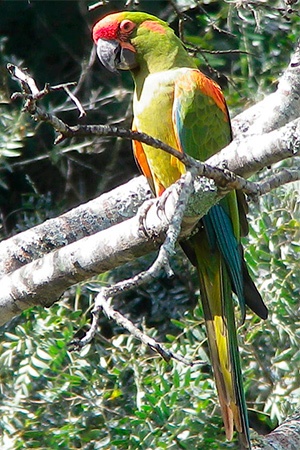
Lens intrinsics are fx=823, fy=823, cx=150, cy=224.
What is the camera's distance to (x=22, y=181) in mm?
2748

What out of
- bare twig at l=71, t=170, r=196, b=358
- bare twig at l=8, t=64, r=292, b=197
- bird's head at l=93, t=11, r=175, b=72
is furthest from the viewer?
bird's head at l=93, t=11, r=175, b=72

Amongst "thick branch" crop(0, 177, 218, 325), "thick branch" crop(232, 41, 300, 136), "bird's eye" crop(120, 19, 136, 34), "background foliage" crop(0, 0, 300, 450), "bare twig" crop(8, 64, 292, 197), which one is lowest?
"background foliage" crop(0, 0, 300, 450)

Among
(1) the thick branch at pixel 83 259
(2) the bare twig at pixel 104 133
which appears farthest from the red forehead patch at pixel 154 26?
(2) the bare twig at pixel 104 133

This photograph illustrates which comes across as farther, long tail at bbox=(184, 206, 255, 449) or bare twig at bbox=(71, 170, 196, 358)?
long tail at bbox=(184, 206, 255, 449)

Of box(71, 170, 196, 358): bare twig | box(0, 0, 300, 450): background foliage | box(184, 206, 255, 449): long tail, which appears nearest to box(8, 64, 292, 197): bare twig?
box(71, 170, 196, 358): bare twig

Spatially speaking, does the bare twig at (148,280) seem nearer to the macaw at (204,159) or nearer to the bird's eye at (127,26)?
the macaw at (204,159)

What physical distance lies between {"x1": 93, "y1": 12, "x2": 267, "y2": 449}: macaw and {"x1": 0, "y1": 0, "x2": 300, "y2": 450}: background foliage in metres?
0.16

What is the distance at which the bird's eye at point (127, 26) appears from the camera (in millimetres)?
1928

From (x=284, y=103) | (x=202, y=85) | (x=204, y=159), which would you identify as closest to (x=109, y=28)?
(x=202, y=85)

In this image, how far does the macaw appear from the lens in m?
1.72

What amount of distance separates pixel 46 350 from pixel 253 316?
20.0 inches

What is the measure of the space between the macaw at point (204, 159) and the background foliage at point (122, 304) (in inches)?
6.2

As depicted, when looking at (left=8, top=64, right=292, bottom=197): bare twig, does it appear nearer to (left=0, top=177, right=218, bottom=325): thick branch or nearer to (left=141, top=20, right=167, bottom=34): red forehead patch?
(left=0, top=177, right=218, bottom=325): thick branch

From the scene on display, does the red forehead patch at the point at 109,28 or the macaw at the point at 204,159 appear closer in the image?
the macaw at the point at 204,159
